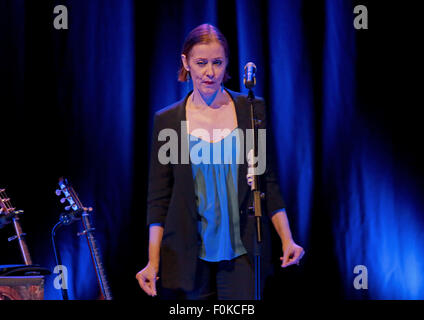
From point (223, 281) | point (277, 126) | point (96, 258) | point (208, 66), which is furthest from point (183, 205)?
point (277, 126)

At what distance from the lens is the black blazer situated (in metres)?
1.82

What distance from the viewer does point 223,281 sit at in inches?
72.4

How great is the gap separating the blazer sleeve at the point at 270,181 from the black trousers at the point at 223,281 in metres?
0.23

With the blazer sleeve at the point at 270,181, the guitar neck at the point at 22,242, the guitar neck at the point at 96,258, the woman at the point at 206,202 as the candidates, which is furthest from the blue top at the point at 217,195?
the guitar neck at the point at 22,242

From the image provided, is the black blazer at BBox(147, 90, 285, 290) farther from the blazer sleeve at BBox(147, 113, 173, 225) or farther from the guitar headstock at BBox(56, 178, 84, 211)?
the guitar headstock at BBox(56, 178, 84, 211)

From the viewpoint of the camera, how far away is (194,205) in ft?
6.11

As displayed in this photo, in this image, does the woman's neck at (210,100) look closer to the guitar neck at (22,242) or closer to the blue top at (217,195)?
the blue top at (217,195)

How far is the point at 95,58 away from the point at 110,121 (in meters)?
0.39

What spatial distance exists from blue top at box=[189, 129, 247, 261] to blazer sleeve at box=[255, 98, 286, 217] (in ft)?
0.44

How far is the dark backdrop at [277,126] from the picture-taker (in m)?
2.93

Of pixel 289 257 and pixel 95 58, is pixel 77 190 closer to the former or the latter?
pixel 95 58

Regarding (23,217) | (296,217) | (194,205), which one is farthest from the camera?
(23,217)

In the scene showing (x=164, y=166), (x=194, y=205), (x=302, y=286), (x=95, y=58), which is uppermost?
(x=95, y=58)
